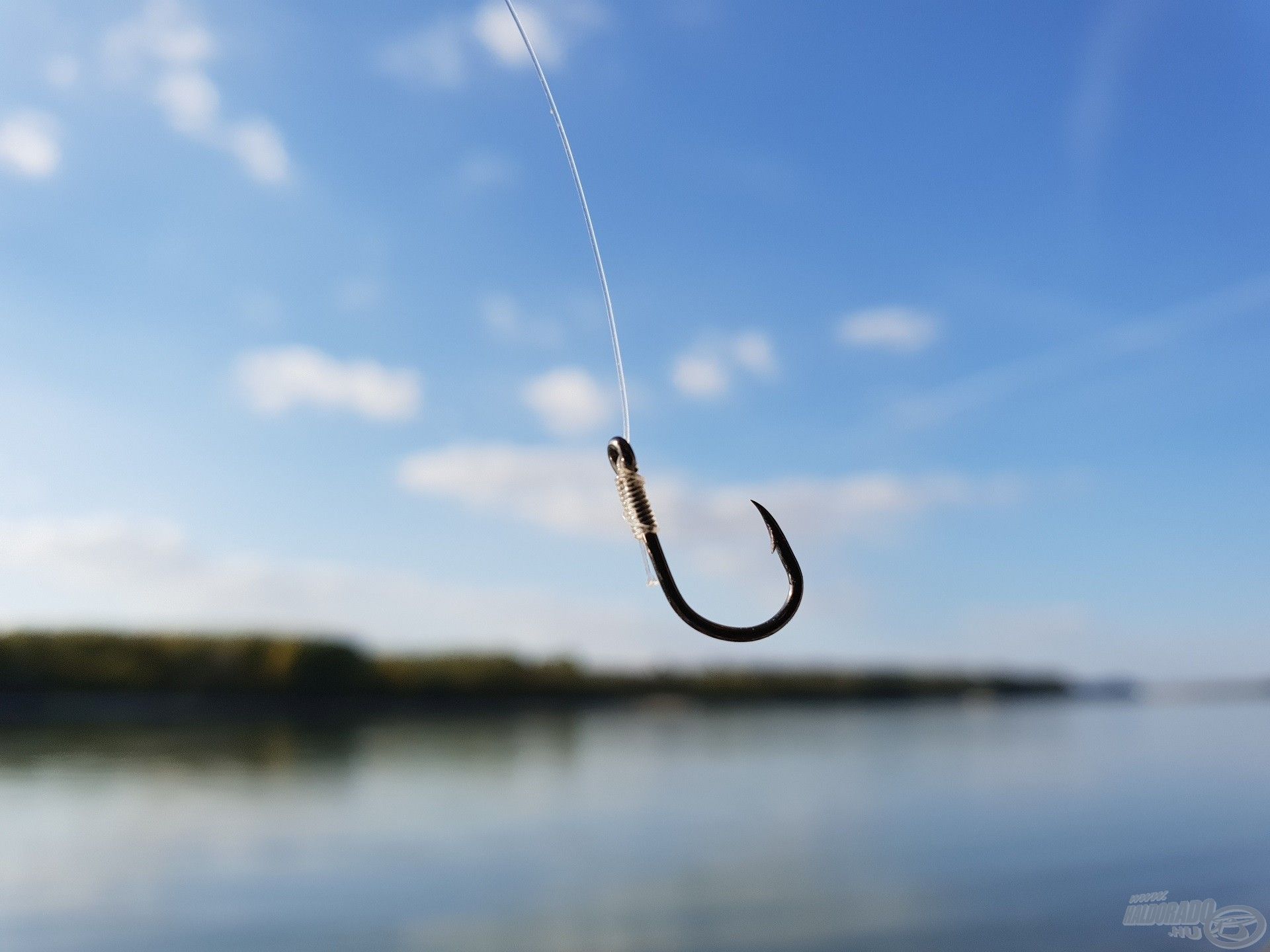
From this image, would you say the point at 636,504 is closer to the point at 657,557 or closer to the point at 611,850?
the point at 657,557

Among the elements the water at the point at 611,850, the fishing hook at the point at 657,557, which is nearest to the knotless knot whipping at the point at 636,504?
the fishing hook at the point at 657,557

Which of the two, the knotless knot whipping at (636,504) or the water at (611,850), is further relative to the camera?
the water at (611,850)

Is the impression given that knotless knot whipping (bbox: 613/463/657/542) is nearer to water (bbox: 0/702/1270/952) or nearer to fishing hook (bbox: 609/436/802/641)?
fishing hook (bbox: 609/436/802/641)

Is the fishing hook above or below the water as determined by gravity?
above

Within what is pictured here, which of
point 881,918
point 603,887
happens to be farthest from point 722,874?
point 881,918

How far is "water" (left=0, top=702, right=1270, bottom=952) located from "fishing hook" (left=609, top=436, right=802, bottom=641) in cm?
946

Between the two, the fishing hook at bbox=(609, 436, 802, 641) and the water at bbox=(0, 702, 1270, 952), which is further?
the water at bbox=(0, 702, 1270, 952)

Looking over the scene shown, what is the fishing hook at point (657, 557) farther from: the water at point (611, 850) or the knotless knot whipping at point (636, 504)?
the water at point (611, 850)

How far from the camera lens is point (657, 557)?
146 centimetres

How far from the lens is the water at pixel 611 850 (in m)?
10.8

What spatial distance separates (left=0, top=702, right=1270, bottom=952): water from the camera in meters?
10.8

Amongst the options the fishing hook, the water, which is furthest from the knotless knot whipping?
the water

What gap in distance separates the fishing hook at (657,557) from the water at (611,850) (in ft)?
31.0

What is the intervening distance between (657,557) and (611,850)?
597 inches
